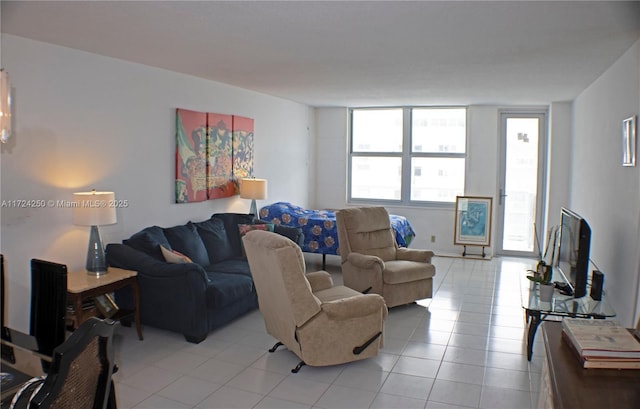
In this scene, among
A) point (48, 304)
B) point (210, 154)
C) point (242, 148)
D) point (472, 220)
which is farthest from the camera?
point (472, 220)

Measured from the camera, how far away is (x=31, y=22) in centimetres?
328

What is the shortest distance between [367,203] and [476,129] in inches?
88.8

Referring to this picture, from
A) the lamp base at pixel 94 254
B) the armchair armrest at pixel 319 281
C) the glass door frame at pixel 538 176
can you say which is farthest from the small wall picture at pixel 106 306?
the glass door frame at pixel 538 176

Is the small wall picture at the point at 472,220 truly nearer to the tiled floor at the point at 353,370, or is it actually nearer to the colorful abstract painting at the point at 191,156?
the tiled floor at the point at 353,370

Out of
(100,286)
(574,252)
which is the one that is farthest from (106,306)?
(574,252)

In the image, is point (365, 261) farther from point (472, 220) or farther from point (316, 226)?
point (472, 220)

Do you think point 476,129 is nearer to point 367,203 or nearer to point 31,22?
point 367,203

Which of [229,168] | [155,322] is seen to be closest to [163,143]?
[229,168]

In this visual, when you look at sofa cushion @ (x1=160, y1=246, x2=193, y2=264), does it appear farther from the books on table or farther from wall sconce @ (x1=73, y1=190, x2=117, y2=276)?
the books on table

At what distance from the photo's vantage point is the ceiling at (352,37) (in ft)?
9.55

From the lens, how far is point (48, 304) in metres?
2.90

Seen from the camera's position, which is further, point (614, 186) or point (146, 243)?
point (146, 243)

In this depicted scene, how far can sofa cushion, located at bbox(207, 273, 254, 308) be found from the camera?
4.16m

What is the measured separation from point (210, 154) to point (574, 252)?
389 centimetres
